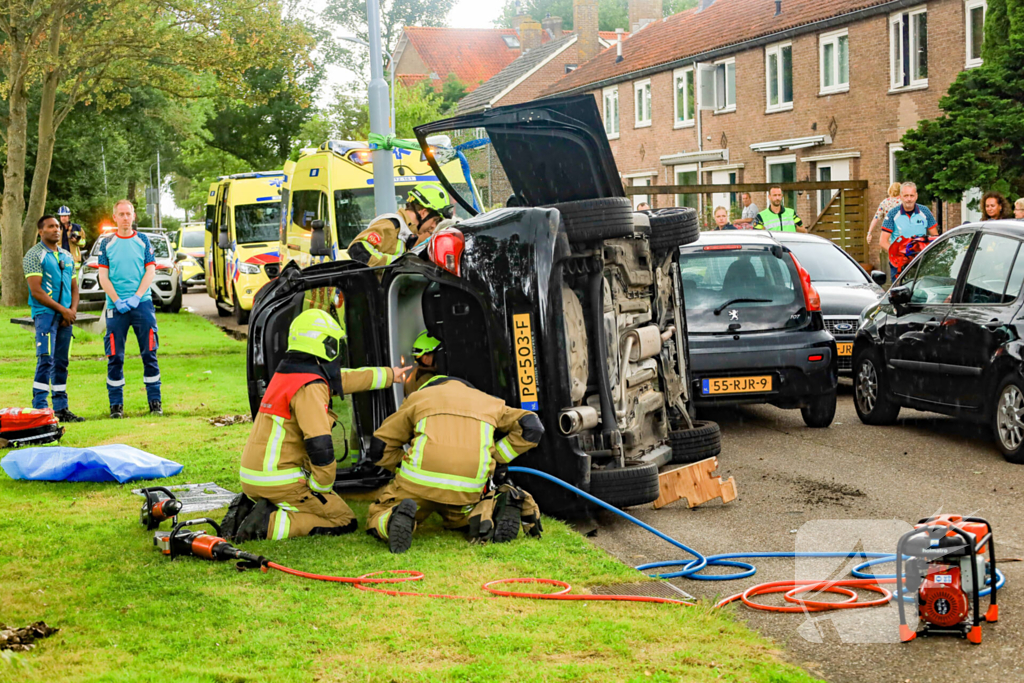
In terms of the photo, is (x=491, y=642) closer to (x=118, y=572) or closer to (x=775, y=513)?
(x=118, y=572)

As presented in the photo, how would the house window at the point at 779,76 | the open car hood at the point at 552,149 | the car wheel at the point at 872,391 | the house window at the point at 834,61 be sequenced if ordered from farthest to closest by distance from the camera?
1. the house window at the point at 779,76
2. the house window at the point at 834,61
3. the car wheel at the point at 872,391
4. the open car hood at the point at 552,149

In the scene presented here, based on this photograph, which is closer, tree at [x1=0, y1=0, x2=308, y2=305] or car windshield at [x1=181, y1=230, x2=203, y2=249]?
tree at [x1=0, y1=0, x2=308, y2=305]

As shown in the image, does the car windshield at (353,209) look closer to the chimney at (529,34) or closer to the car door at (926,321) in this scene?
the car door at (926,321)

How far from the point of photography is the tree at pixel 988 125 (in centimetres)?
1929

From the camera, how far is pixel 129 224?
37.9 feet

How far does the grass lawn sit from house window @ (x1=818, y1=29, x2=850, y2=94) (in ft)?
88.3

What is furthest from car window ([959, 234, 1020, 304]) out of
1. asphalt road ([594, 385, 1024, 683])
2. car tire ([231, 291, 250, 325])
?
car tire ([231, 291, 250, 325])

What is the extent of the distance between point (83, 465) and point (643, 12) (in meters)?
48.4

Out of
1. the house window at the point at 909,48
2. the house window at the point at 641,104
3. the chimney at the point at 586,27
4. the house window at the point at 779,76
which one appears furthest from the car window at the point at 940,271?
the chimney at the point at 586,27

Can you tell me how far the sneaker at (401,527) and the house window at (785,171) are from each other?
93.9 feet

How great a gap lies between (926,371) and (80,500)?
20.8 feet

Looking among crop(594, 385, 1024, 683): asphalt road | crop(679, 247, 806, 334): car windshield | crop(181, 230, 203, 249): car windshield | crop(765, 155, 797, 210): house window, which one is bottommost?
crop(594, 385, 1024, 683): asphalt road

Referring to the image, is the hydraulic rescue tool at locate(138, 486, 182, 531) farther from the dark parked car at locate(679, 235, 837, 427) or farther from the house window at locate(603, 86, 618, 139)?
the house window at locate(603, 86, 618, 139)

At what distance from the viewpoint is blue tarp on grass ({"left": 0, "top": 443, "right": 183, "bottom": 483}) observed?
8.10 meters
